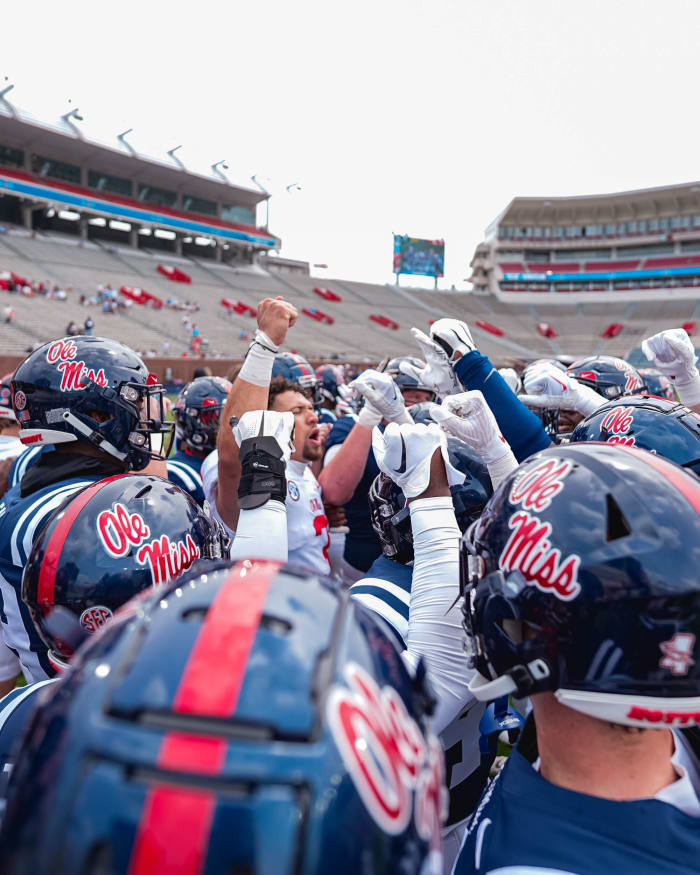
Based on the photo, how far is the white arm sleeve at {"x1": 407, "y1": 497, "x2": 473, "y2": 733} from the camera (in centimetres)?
169

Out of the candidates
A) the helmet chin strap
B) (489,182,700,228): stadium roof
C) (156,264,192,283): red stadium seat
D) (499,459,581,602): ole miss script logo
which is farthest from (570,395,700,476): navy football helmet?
(489,182,700,228): stadium roof

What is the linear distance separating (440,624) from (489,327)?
49.5 m

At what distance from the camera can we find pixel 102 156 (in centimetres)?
3888

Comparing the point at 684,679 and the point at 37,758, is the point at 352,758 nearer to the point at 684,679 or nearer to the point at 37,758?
the point at 37,758

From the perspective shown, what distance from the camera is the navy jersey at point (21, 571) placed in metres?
2.07

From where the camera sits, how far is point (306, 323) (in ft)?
132

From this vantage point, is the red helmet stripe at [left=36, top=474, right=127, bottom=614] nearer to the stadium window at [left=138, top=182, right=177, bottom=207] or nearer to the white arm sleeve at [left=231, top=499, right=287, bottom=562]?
the white arm sleeve at [left=231, top=499, right=287, bottom=562]

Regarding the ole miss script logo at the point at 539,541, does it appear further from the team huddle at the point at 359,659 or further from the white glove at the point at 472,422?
the white glove at the point at 472,422

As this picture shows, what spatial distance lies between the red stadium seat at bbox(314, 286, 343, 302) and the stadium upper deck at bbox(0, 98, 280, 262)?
17.2 ft

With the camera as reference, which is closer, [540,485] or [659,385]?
[540,485]

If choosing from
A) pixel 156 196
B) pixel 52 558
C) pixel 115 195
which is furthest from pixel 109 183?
pixel 52 558

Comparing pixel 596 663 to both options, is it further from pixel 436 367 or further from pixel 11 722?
pixel 436 367

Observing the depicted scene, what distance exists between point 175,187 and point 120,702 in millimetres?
48738

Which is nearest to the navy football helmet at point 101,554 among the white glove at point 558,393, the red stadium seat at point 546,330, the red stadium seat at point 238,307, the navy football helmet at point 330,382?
the white glove at point 558,393
